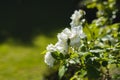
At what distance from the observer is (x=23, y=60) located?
8.29 meters

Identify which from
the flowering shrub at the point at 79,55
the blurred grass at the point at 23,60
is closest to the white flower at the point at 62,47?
Result: the flowering shrub at the point at 79,55

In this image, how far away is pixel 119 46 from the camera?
355 centimetres

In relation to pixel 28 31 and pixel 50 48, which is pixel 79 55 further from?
pixel 28 31

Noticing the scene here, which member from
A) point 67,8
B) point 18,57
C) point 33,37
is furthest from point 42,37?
point 67,8

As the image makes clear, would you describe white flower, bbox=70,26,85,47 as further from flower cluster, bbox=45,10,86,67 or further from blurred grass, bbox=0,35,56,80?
blurred grass, bbox=0,35,56,80

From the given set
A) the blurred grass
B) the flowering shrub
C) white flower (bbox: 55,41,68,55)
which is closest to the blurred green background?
the blurred grass

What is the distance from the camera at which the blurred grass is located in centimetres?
736

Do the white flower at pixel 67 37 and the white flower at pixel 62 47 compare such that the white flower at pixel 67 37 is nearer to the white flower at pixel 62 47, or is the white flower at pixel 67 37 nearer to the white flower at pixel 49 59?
the white flower at pixel 62 47

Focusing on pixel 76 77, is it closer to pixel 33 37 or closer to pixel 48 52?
pixel 48 52

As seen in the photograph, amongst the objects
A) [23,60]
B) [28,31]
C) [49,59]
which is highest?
[28,31]

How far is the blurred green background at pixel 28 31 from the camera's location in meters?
7.74

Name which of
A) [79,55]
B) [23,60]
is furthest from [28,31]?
[79,55]

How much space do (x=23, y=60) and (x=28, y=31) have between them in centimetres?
177

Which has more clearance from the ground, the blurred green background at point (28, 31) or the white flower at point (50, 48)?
the blurred green background at point (28, 31)
